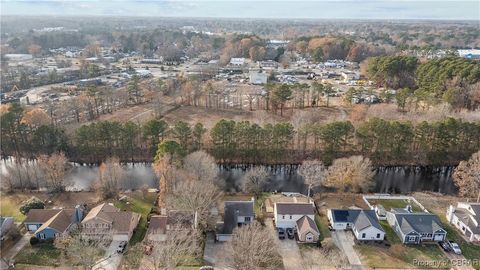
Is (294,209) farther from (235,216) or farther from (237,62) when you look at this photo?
(237,62)

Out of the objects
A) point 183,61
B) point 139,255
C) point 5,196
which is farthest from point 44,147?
point 183,61

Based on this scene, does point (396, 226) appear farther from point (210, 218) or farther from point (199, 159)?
point (199, 159)

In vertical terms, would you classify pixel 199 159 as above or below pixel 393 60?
below

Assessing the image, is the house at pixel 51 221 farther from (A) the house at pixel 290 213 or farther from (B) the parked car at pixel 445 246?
(B) the parked car at pixel 445 246

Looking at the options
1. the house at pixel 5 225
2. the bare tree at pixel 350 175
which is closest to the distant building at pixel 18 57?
the house at pixel 5 225

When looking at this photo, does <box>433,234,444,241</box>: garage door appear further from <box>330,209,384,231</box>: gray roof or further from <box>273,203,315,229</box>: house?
<box>273,203,315,229</box>: house

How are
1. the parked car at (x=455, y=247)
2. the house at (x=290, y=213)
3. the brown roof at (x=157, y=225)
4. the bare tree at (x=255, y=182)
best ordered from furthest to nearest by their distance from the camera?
1. the bare tree at (x=255, y=182)
2. the house at (x=290, y=213)
3. the brown roof at (x=157, y=225)
4. the parked car at (x=455, y=247)

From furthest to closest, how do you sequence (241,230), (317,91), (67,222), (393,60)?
(393,60)
(317,91)
(67,222)
(241,230)
